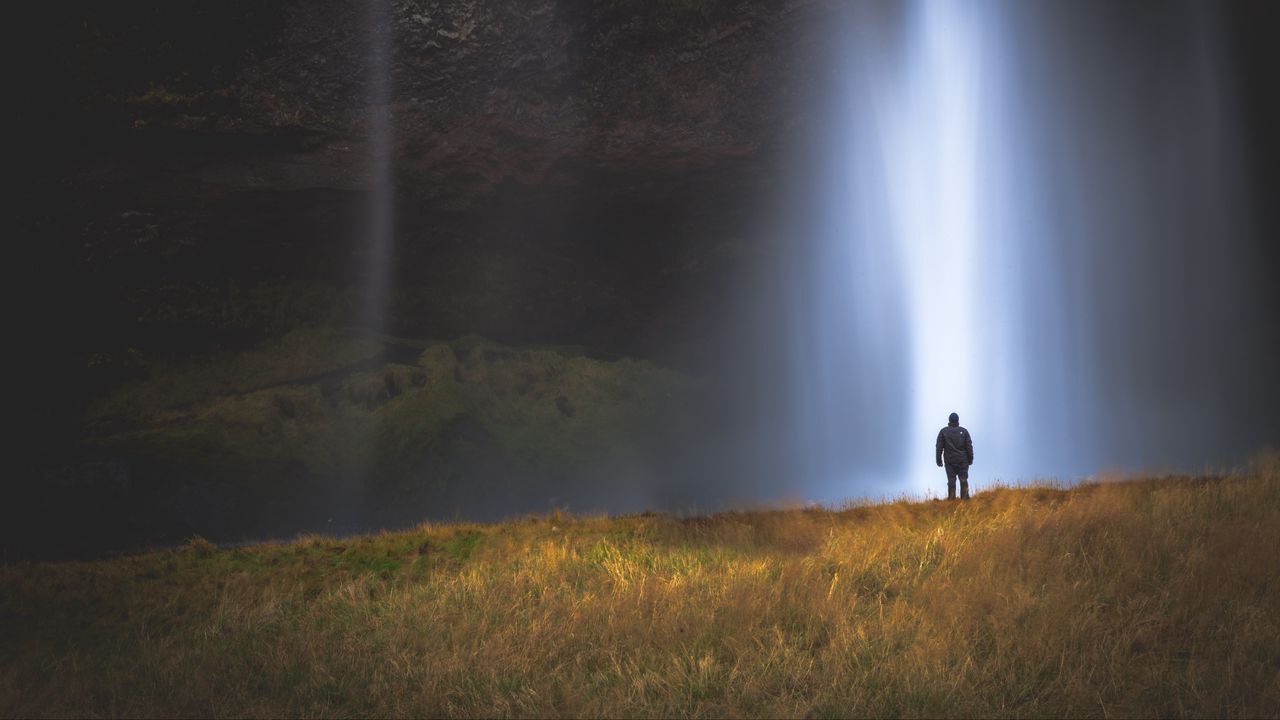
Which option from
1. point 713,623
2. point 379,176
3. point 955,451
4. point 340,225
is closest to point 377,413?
point 340,225

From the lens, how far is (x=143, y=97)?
53.3ft

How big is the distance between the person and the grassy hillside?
148 centimetres

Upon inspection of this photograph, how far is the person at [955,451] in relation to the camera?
1196 cm

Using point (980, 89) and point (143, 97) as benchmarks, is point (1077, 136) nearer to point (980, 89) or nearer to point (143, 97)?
point (980, 89)

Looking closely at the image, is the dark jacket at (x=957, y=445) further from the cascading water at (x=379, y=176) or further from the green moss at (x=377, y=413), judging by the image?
the cascading water at (x=379, y=176)

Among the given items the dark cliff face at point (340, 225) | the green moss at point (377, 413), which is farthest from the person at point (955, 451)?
the green moss at point (377, 413)

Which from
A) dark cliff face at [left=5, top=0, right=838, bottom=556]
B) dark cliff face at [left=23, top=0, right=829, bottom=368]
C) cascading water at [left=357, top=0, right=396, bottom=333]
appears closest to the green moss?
dark cliff face at [left=5, top=0, right=838, bottom=556]

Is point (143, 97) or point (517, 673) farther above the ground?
point (143, 97)

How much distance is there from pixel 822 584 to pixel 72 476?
15.9 meters

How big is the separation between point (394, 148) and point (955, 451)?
534 inches

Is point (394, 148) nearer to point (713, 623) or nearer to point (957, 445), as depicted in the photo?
point (957, 445)

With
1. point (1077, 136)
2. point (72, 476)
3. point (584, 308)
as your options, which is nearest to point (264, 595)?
point (72, 476)

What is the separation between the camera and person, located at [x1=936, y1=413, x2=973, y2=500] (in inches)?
471

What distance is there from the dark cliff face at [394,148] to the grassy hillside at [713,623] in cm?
1005
